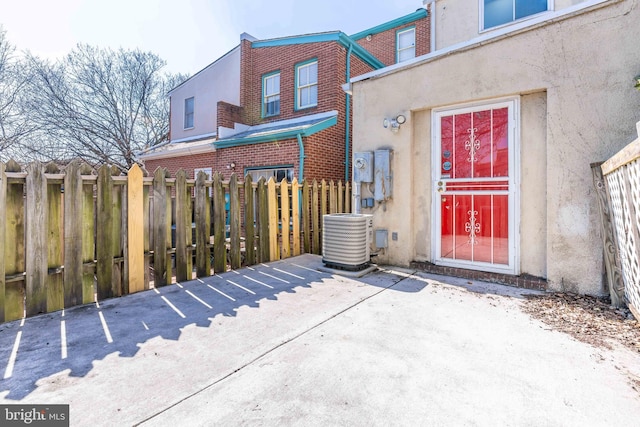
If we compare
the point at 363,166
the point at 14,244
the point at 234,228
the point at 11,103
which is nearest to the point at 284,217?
the point at 234,228

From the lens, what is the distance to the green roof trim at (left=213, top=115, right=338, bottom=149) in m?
8.49

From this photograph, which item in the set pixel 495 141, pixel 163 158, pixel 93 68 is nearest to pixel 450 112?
pixel 495 141

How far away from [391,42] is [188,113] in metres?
9.49

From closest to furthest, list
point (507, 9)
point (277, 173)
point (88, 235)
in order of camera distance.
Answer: point (88, 235)
point (507, 9)
point (277, 173)

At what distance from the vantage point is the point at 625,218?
10.4 ft

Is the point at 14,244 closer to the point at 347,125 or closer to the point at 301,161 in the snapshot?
the point at 301,161

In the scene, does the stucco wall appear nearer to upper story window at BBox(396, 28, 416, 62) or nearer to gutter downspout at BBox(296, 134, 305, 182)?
gutter downspout at BBox(296, 134, 305, 182)

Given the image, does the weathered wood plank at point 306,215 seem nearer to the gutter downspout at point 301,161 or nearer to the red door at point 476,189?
the gutter downspout at point 301,161

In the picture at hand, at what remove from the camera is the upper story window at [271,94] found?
11.5 m

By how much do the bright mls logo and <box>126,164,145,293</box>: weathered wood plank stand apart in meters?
2.29

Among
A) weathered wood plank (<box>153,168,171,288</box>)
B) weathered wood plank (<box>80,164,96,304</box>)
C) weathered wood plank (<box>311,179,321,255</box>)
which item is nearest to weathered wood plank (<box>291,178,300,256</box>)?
weathered wood plank (<box>311,179,321,255</box>)

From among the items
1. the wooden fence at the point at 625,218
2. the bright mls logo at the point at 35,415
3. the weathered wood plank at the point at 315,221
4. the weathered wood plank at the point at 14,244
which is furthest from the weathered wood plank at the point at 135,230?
the wooden fence at the point at 625,218

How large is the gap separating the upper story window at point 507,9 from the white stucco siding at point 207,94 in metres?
8.62

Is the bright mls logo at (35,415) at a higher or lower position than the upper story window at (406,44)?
lower
